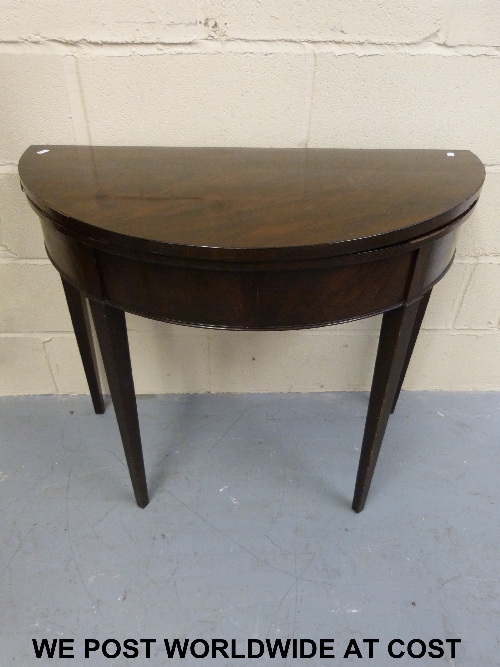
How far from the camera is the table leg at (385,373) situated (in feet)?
2.63

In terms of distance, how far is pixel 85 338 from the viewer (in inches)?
46.6

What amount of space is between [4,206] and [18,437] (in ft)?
1.85

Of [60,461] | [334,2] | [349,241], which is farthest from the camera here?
[60,461]

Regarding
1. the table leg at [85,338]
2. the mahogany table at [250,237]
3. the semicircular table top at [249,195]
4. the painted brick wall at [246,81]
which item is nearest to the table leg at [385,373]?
the mahogany table at [250,237]

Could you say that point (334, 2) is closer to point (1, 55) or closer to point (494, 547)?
point (1, 55)

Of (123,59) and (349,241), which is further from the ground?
(123,59)

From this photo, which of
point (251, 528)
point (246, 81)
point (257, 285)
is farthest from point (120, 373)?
point (246, 81)

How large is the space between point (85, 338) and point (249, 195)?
24.2 inches

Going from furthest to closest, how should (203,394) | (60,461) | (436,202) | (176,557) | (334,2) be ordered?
(203,394) < (60,461) < (176,557) < (334,2) < (436,202)

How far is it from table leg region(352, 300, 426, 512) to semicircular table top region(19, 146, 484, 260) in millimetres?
159

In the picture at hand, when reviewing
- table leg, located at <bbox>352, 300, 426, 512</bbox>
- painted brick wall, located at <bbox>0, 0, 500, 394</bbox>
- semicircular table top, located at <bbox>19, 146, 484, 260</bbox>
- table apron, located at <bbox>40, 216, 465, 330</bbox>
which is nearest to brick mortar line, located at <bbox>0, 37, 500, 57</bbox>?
painted brick wall, located at <bbox>0, 0, 500, 394</bbox>

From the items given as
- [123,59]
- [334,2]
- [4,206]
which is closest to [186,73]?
[123,59]

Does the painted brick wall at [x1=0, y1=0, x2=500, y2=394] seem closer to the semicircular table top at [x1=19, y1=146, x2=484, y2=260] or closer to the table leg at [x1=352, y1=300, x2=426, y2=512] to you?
the semicircular table top at [x1=19, y1=146, x2=484, y2=260]

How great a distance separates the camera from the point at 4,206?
1.07 meters
